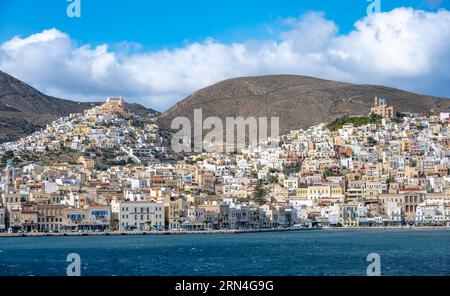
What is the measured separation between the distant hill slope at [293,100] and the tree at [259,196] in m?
24.1

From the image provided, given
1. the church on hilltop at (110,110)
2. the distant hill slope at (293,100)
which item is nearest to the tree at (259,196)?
the church on hilltop at (110,110)

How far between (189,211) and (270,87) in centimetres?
4604

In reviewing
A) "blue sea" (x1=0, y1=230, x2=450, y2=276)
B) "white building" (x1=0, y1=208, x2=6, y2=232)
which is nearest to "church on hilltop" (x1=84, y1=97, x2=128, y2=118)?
"white building" (x1=0, y1=208, x2=6, y2=232)

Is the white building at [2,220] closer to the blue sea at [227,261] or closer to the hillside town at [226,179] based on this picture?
the hillside town at [226,179]

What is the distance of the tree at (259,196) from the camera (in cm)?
4122

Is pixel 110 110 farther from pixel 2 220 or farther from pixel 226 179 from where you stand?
pixel 2 220

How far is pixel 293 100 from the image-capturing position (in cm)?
7450

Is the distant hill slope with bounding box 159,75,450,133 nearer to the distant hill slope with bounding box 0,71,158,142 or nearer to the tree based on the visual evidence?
the distant hill slope with bounding box 0,71,158,142

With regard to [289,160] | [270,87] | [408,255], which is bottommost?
[408,255]
